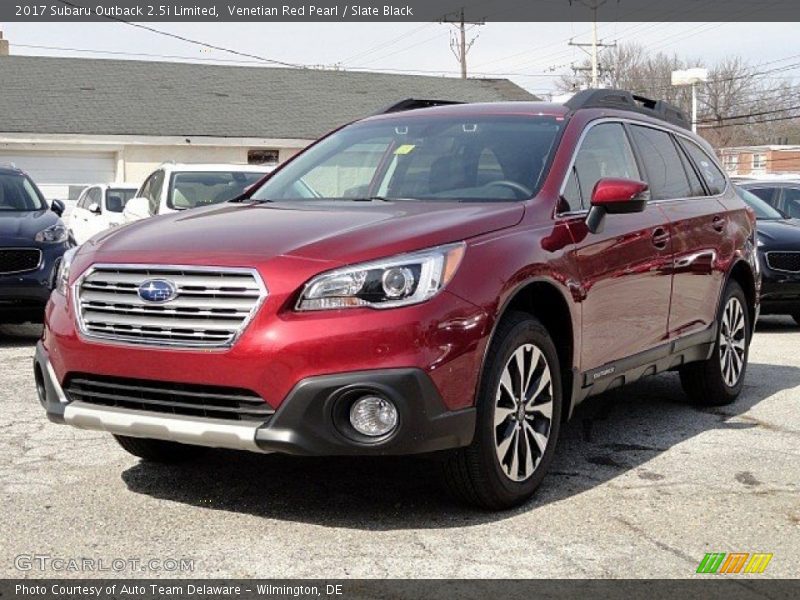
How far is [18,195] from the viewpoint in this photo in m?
11.8

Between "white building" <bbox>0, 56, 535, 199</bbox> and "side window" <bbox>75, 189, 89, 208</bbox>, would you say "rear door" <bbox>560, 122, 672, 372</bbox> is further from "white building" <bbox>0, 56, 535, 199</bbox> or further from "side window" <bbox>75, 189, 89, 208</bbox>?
"white building" <bbox>0, 56, 535, 199</bbox>

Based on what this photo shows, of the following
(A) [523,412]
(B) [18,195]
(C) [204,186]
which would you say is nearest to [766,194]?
(C) [204,186]

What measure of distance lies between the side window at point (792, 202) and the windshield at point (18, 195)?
851cm

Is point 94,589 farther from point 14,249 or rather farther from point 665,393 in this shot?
point 14,249

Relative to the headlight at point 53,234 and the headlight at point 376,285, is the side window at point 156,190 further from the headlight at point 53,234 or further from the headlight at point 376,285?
the headlight at point 376,285

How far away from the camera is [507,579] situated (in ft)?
13.3

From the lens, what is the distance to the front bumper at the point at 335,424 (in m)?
4.33

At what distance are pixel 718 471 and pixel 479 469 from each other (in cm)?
158

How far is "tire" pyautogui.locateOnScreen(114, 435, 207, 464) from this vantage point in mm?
5574

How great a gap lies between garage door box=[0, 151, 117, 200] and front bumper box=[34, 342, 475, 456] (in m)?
27.7

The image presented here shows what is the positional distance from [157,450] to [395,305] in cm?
182

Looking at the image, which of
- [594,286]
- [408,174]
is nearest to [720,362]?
[594,286]

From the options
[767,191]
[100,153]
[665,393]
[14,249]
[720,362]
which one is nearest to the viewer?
[720,362]

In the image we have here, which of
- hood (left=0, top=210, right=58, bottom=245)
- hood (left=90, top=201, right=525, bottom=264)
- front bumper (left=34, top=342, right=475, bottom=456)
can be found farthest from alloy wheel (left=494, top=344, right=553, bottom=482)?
hood (left=0, top=210, right=58, bottom=245)
